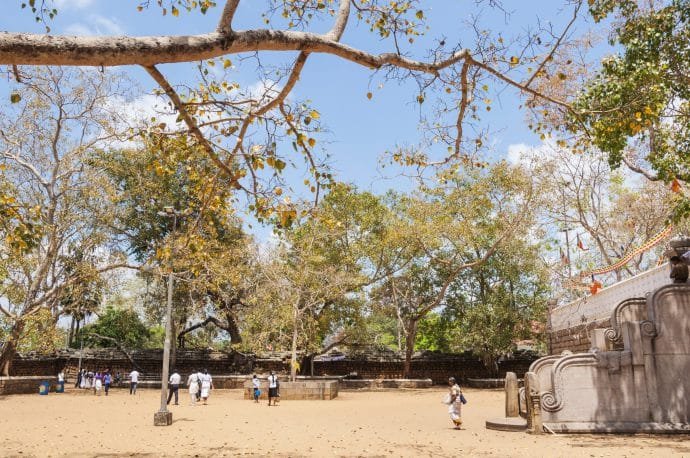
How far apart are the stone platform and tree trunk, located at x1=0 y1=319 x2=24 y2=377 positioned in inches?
792

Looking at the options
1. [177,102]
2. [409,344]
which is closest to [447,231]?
[409,344]

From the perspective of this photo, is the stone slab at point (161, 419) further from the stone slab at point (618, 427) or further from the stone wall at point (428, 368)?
the stone wall at point (428, 368)

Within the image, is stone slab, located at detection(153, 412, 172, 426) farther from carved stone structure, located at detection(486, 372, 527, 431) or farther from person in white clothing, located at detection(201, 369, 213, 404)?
carved stone structure, located at detection(486, 372, 527, 431)

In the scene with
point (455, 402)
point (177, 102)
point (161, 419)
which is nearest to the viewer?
point (177, 102)

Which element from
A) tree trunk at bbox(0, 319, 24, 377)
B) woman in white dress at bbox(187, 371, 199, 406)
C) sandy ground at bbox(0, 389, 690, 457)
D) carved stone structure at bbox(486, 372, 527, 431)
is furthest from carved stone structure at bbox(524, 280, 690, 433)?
tree trunk at bbox(0, 319, 24, 377)

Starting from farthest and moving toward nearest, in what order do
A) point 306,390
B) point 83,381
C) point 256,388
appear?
point 83,381 → point 306,390 → point 256,388

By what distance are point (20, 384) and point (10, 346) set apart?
1914 millimetres

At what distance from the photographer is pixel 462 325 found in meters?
33.2

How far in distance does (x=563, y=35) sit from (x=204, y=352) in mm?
33221

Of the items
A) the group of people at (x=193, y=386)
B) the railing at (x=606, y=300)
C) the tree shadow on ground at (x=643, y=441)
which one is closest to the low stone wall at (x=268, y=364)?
the group of people at (x=193, y=386)

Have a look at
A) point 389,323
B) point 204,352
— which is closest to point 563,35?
point 204,352

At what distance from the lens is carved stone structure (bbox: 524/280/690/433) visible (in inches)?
455

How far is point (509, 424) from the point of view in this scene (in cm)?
1262

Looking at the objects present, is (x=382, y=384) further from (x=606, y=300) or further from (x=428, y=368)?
(x=606, y=300)
